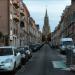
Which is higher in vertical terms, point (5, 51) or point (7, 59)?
point (5, 51)

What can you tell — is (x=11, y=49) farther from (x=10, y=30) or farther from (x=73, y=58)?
(x=10, y=30)

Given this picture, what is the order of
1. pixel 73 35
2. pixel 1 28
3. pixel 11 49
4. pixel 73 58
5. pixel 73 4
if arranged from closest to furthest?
1. pixel 11 49
2. pixel 73 58
3. pixel 1 28
4. pixel 73 35
5. pixel 73 4

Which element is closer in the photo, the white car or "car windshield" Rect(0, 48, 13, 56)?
the white car

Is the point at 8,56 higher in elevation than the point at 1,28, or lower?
lower

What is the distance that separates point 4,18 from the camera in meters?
67.8

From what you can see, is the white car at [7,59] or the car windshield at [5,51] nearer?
the white car at [7,59]

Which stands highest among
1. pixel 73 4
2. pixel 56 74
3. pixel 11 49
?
pixel 73 4

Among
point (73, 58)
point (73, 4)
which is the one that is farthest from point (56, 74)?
point (73, 4)

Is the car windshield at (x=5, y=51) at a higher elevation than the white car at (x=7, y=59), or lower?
higher

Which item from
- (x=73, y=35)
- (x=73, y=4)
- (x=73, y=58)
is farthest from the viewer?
(x=73, y=4)

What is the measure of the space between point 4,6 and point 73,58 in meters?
44.2

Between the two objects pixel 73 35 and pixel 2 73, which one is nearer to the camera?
pixel 2 73

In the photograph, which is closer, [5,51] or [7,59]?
[7,59]

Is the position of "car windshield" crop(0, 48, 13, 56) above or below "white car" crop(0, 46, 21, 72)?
above
